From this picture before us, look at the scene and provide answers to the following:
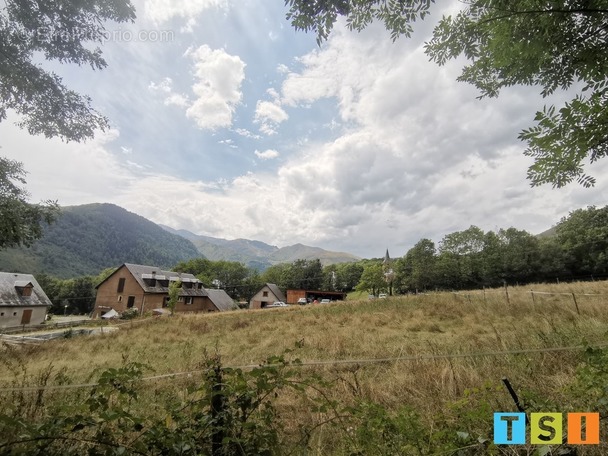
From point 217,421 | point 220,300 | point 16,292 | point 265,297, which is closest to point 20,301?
point 16,292

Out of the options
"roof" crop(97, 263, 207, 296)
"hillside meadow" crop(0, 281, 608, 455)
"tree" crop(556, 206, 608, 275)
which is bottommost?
"roof" crop(97, 263, 207, 296)

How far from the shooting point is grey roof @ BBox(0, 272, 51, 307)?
38938 millimetres

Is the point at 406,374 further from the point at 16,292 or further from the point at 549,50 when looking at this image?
the point at 16,292

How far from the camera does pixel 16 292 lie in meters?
40.8

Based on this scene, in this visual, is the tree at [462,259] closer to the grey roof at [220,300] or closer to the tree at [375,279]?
the tree at [375,279]

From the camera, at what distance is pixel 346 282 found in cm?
9644

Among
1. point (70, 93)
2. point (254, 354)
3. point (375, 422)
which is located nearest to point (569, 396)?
point (375, 422)

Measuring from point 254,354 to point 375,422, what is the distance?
25.8 ft

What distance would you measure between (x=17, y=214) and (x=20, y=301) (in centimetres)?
5134

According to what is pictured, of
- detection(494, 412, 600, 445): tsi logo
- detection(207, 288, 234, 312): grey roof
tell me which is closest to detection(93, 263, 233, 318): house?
detection(207, 288, 234, 312): grey roof

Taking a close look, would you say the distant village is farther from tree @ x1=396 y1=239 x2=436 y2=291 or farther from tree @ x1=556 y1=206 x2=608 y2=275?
tree @ x1=556 y1=206 x2=608 y2=275

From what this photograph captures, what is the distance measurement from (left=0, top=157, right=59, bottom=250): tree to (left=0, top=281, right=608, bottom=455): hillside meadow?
7.25ft

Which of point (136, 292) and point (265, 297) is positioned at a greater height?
point (136, 292)

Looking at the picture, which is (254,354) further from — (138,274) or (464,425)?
(138,274)
